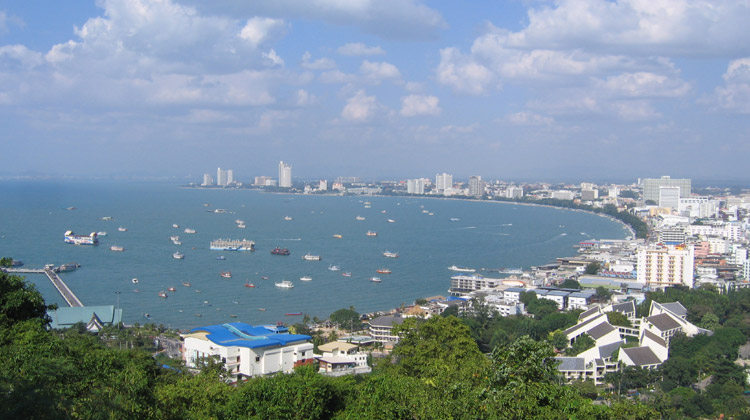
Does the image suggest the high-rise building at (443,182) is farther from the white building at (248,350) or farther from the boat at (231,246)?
the white building at (248,350)

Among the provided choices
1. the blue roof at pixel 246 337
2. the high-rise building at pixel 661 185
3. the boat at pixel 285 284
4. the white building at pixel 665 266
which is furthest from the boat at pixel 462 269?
the high-rise building at pixel 661 185

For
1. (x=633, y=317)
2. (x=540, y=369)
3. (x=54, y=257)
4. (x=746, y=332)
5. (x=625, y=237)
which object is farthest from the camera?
(x=625, y=237)

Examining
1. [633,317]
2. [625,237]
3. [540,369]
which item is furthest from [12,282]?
[625,237]

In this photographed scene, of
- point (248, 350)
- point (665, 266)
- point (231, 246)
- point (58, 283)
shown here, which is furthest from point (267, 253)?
point (248, 350)

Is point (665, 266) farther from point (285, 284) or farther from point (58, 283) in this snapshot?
point (58, 283)

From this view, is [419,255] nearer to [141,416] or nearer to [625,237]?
[625,237]
